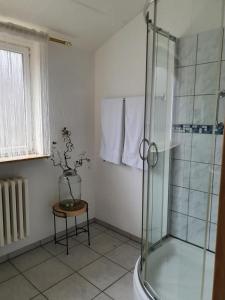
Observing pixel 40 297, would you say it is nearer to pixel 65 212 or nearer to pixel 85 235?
pixel 65 212

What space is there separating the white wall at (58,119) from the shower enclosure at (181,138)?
0.93 metres

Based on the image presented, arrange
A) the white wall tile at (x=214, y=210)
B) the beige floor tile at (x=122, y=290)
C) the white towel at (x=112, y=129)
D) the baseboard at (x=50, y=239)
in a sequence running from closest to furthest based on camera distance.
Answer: the white wall tile at (x=214, y=210), the beige floor tile at (x=122, y=290), the baseboard at (x=50, y=239), the white towel at (x=112, y=129)

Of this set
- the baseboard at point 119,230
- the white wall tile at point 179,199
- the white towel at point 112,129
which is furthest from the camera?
the baseboard at point 119,230

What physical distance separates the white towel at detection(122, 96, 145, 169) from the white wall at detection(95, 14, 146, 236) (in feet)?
0.42

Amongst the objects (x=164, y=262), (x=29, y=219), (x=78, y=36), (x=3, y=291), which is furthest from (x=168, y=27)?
(x=3, y=291)

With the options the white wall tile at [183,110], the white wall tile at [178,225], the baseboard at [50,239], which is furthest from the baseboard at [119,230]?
the white wall tile at [183,110]

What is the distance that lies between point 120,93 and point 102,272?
1750 millimetres

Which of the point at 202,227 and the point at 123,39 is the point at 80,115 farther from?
the point at 202,227

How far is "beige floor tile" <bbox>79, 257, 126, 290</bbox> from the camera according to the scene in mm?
1953

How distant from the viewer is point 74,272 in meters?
2.07

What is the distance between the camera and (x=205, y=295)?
148 centimetres

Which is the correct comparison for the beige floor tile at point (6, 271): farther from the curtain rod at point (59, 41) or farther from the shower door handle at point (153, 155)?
the curtain rod at point (59, 41)

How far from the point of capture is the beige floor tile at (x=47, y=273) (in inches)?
76.2

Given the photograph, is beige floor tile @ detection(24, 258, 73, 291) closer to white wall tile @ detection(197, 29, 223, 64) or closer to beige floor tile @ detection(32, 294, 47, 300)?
beige floor tile @ detection(32, 294, 47, 300)
